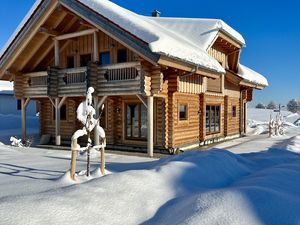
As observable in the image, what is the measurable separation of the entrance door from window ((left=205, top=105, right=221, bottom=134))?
4.30 m

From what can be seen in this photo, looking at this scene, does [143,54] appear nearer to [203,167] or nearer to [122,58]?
[122,58]

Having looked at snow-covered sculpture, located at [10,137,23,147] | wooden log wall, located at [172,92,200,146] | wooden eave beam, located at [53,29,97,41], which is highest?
wooden eave beam, located at [53,29,97,41]

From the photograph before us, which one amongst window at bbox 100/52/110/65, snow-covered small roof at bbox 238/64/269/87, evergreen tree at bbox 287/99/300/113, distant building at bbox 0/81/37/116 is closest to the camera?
window at bbox 100/52/110/65

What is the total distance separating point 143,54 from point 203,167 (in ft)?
18.3

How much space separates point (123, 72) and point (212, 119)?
7023 mm

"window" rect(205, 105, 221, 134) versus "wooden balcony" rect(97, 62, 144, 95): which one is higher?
"wooden balcony" rect(97, 62, 144, 95)

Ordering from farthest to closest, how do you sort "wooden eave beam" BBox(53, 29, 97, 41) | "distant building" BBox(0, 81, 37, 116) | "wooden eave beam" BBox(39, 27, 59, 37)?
"distant building" BBox(0, 81, 37, 116) → "wooden eave beam" BBox(39, 27, 59, 37) → "wooden eave beam" BBox(53, 29, 97, 41)

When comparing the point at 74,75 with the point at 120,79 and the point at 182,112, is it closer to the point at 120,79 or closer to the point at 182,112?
the point at 120,79

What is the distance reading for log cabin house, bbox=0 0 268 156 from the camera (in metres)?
11.1

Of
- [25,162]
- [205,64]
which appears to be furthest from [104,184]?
[205,64]

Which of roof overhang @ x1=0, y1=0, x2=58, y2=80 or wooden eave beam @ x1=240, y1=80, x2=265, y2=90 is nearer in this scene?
roof overhang @ x1=0, y1=0, x2=58, y2=80

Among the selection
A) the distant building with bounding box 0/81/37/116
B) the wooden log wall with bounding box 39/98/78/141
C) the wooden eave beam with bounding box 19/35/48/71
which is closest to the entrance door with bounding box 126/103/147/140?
the wooden log wall with bounding box 39/98/78/141

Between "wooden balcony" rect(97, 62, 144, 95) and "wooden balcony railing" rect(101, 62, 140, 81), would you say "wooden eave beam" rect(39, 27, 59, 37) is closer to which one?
"wooden balcony" rect(97, 62, 144, 95)

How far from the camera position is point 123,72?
11945 millimetres
